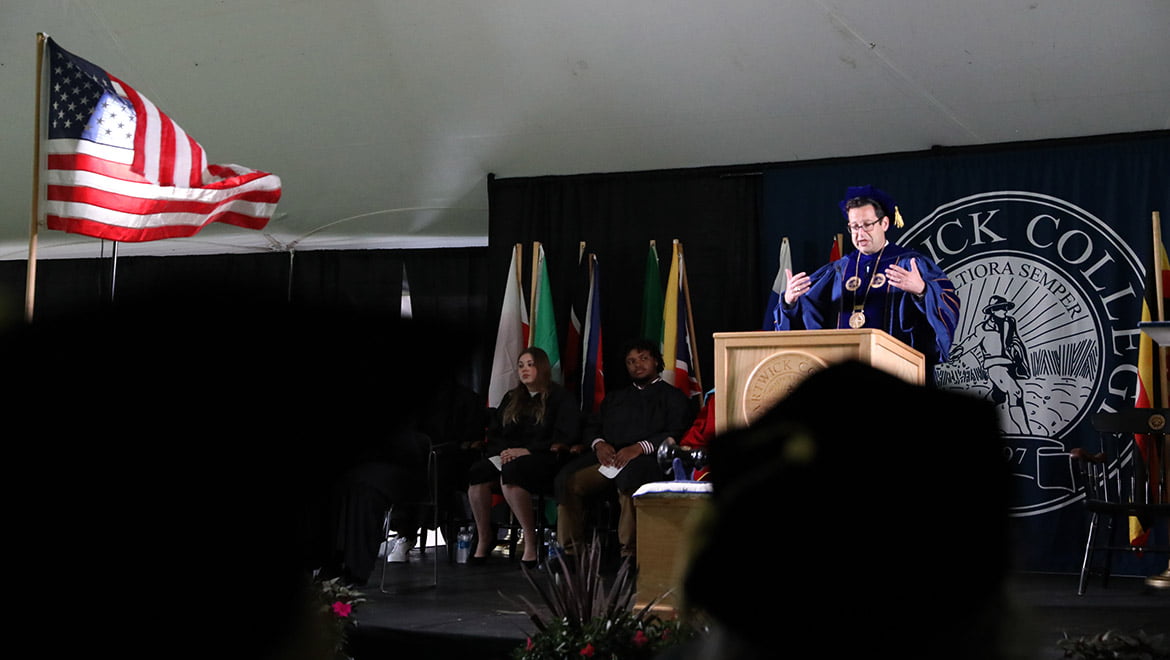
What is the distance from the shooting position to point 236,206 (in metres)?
5.17

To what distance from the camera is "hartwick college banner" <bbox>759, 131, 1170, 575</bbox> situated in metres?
6.20

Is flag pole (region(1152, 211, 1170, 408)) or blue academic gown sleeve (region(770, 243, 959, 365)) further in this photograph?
flag pole (region(1152, 211, 1170, 408))

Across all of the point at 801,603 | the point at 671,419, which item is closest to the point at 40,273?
the point at 671,419

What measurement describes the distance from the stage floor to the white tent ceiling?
2.49m

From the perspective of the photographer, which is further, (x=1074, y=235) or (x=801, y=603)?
(x=1074, y=235)

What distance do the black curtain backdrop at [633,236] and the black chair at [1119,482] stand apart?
2018 mm

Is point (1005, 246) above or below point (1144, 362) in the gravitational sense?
above

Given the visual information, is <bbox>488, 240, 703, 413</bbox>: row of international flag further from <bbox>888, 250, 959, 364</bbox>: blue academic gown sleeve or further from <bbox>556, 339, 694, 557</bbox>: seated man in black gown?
<bbox>888, 250, 959, 364</bbox>: blue academic gown sleeve

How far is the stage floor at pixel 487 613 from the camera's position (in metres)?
4.10

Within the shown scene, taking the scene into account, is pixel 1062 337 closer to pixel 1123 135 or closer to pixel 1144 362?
pixel 1144 362

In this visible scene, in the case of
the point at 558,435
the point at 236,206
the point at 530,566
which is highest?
the point at 236,206

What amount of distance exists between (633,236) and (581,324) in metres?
0.62

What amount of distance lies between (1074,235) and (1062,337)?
1.79 ft

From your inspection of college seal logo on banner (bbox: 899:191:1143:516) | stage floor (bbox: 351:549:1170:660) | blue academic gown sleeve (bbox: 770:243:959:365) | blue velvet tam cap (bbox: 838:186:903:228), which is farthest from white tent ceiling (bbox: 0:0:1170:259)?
stage floor (bbox: 351:549:1170:660)
